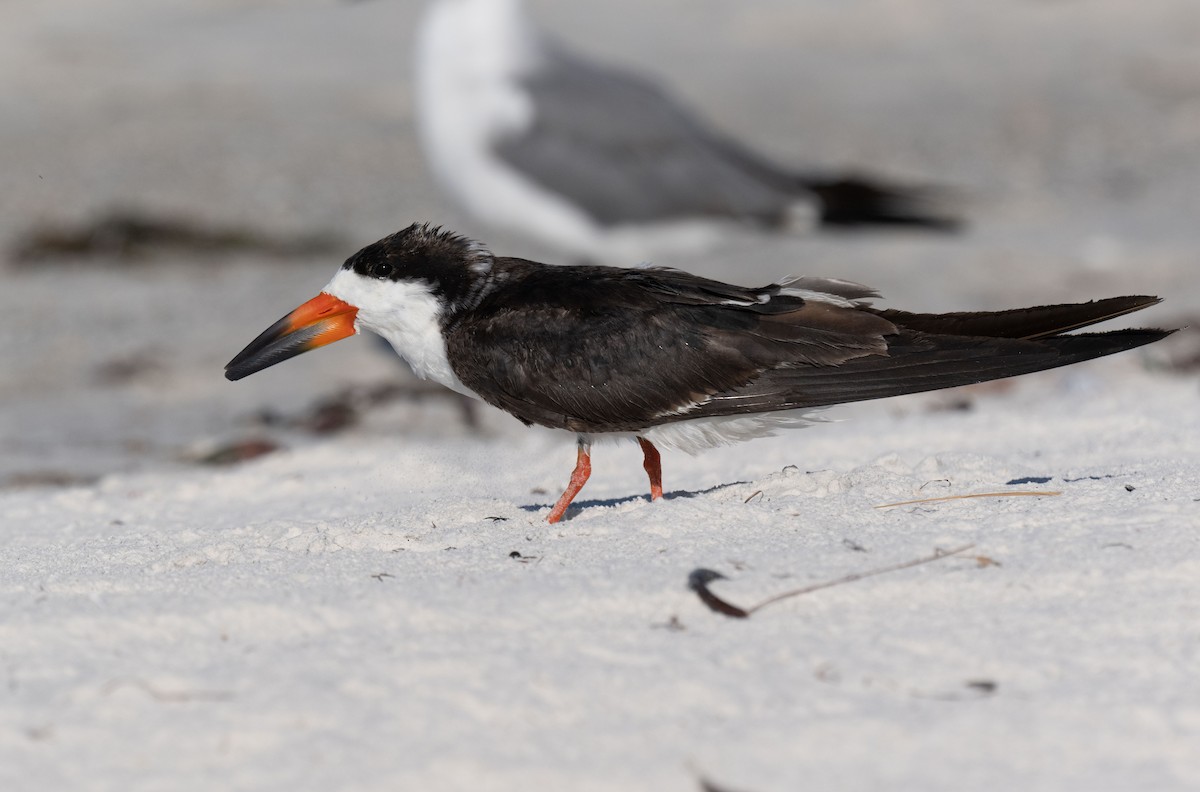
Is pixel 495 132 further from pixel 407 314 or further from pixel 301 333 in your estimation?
pixel 407 314

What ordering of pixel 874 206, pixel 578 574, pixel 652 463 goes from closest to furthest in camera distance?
1. pixel 578 574
2. pixel 652 463
3. pixel 874 206

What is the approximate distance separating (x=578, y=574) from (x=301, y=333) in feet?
5.24

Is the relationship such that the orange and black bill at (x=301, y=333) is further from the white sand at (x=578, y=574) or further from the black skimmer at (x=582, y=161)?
the black skimmer at (x=582, y=161)

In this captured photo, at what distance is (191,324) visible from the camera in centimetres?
865

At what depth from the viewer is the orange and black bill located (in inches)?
173

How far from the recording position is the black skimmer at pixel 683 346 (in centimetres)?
388

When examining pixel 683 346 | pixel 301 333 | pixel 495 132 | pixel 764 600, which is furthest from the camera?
pixel 495 132

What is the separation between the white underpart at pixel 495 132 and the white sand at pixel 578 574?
2.51 ft

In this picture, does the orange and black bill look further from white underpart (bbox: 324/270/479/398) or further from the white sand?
the white sand

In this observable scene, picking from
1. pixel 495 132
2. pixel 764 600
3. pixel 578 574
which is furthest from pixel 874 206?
pixel 764 600

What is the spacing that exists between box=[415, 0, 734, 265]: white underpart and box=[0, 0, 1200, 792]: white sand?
764 millimetres

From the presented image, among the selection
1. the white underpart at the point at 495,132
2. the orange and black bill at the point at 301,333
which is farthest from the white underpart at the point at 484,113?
the orange and black bill at the point at 301,333

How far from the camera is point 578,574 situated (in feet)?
10.4

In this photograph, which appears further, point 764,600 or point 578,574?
point 578,574
